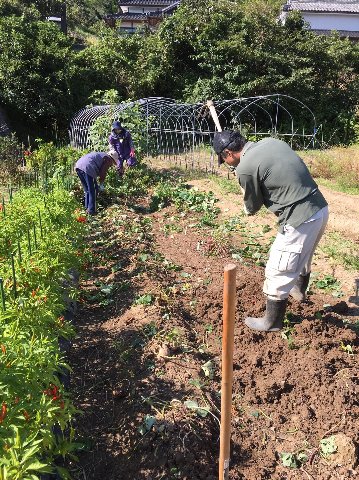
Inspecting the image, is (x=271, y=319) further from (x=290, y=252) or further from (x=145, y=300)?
(x=145, y=300)

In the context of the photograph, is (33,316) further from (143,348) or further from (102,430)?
(143,348)

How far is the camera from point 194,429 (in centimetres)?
251

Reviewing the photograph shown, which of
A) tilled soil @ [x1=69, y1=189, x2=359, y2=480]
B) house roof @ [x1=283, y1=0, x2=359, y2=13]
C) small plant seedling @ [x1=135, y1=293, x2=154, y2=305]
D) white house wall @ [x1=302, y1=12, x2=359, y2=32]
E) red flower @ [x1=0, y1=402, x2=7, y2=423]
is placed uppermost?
house roof @ [x1=283, y1=0, x2=359, y2=13]

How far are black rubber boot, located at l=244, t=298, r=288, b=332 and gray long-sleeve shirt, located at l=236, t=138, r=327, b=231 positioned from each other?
0.60 m

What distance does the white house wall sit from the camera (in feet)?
95.3

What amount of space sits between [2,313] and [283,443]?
1.81m

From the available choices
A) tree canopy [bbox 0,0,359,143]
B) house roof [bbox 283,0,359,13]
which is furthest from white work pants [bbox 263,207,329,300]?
house roof [bbox 283,0,359,13]

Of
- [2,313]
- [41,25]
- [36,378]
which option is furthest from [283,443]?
[41,25]

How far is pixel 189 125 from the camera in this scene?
1386 cm

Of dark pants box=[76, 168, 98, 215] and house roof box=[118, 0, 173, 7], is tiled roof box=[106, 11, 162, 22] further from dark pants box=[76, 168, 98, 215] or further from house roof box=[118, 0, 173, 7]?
dark pants box=[76, 168, 98, 215]

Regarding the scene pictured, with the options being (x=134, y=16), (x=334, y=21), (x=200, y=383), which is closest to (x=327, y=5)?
(x=334, y=21)

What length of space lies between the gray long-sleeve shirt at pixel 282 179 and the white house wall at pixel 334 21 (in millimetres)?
30687

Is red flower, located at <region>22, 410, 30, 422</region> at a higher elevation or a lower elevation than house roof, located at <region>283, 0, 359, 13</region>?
lower

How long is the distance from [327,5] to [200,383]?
32.9 meters
